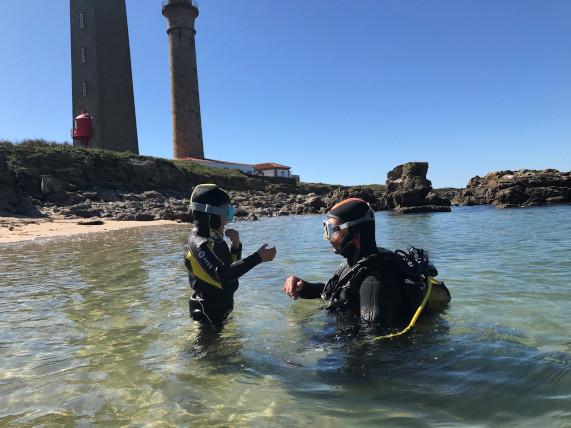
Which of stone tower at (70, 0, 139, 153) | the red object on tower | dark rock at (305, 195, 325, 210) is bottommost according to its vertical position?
dark rock at (305, 195, 325, 210)

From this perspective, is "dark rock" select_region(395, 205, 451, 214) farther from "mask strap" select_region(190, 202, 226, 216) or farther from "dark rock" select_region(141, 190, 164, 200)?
"mask strap" select_region(190, 202, 226, 216)

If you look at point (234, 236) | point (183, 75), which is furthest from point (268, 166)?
point (234, 236)

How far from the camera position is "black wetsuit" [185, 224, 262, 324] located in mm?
4311

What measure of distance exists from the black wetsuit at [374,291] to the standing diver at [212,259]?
782mm

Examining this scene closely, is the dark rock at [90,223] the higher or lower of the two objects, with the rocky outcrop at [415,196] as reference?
lower

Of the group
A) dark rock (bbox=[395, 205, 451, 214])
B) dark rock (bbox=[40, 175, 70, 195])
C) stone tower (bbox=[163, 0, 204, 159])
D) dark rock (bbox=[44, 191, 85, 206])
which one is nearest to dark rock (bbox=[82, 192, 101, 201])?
dark rock (bbox=[44, 191, 85, 206])

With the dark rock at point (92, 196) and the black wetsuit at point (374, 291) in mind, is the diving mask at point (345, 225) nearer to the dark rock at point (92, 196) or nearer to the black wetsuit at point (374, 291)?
the black wetsuit at point (374, 291)

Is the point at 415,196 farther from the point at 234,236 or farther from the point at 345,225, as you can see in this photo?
the point at 345,225

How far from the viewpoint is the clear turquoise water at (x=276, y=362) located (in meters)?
3.18

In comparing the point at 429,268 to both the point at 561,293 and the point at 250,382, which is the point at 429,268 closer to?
the point at 250,382

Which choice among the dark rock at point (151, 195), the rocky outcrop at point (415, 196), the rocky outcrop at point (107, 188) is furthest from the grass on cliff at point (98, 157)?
the rocky outcrop at point (415, 196)

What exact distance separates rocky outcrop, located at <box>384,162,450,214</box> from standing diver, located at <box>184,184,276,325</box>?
30648 millimetres

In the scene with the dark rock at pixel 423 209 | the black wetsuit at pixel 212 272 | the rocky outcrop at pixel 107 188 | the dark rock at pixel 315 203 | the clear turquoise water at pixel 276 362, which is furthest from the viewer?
the dark rock at pixel 315 203

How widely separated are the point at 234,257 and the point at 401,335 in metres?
1.95
